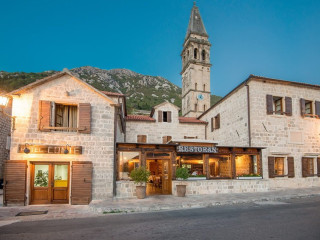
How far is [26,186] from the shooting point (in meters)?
11.0

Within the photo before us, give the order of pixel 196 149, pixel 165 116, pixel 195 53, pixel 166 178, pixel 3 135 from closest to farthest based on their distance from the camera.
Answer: pixel 166 178 < pixel 196 149 < pixel 3 135 < pixel 165 116 < pixel 195 53

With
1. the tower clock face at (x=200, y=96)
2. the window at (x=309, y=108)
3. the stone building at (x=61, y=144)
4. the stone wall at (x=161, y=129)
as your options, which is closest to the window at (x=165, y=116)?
the stone wall at (x=161, y=129)

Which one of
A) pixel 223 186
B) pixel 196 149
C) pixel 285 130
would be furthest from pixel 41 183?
pixel 285 130

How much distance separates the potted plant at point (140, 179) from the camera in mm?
12391

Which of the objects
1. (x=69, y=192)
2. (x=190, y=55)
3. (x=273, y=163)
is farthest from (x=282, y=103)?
(x=190, y=55)

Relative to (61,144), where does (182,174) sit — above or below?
below

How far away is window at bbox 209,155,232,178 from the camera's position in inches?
600

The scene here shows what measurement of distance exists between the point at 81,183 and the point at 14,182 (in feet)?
9.89

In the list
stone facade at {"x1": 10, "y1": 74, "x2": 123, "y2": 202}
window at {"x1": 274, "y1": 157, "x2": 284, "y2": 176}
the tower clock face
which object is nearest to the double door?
stone facade at {"x1": 10, "y1": 74, "x2": 123, "y2": 202}

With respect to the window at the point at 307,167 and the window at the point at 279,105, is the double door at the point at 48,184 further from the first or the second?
the window at the point at 307,167

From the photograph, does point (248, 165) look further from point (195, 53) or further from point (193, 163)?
point (195, 53)

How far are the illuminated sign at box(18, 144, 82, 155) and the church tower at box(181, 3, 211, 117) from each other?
82.4 feet

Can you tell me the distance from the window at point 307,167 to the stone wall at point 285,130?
22 cm

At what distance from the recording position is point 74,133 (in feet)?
39.0
